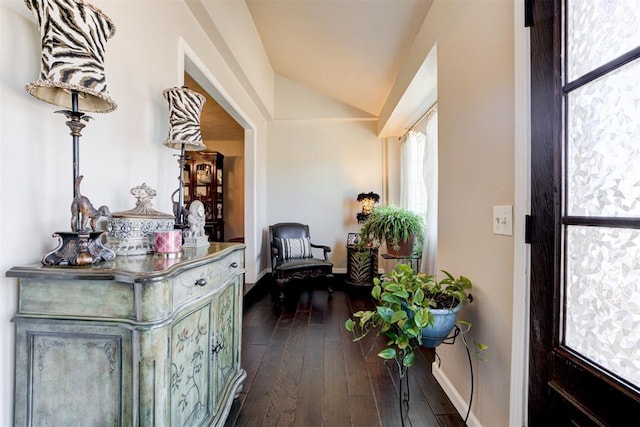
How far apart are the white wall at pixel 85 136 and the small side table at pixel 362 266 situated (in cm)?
277

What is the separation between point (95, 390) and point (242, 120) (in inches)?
128

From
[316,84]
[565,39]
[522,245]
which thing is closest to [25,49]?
[565,39]

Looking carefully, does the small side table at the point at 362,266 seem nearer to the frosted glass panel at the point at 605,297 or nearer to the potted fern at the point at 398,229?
the potted fern at the point at 398,229

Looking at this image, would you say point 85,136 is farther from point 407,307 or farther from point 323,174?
point 323,174

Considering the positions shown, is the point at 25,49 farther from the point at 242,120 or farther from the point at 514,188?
the point at 242,120

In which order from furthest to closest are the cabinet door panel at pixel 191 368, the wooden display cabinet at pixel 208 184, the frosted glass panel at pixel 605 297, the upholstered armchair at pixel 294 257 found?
the wooden display cabinet at pixel 208 184 → the upholstered armchair at pixel 294 257 → the cabinet door panel at pixel 191 368 → the frosted glass panel at pixel 605 297

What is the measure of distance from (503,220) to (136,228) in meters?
1.61

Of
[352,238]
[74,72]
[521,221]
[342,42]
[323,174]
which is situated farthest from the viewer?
[323,174]

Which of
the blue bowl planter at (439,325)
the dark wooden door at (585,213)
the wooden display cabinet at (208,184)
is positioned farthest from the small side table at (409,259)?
the wooden display cabinet at (208,184)

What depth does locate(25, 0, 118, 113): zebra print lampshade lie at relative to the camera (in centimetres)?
84

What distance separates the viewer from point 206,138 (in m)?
5.86

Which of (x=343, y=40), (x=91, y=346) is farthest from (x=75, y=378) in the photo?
(x=343, y=40)

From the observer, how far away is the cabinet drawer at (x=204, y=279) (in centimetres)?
99

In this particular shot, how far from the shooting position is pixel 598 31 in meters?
0.79
